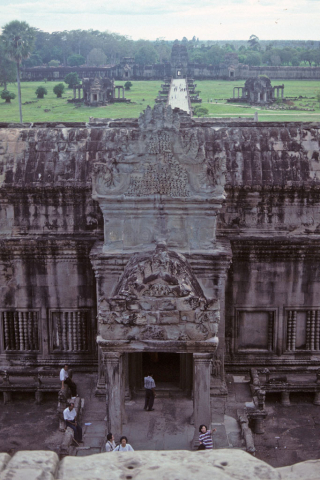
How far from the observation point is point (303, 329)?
786 inches

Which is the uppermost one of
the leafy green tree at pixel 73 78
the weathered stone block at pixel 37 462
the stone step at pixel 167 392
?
the leafy green tree at pixel 73 78

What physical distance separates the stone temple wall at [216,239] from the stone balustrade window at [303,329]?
31 mm

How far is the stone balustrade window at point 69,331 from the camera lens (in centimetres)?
2002

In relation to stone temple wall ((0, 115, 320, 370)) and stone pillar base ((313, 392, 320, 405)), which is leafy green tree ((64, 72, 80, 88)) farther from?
stone pillar base ((313, 392, 320, 405))

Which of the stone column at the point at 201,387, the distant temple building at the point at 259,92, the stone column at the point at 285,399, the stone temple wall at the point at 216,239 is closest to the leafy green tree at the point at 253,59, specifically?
the distant temple building at the point at 259,92

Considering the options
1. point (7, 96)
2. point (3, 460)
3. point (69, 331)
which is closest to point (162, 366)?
point (69, 331)

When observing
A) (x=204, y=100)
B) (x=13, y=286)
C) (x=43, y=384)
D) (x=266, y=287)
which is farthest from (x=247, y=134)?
(x=204, y=100)

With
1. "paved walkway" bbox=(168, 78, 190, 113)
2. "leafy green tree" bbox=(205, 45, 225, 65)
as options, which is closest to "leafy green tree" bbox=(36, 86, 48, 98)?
"paved walkway" bbox=(168, 78, 190, 113)

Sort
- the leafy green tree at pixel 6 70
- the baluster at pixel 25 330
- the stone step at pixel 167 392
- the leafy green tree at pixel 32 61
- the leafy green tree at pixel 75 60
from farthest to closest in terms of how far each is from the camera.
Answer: the leafy green tree at pixel 75 60 < the leafy green tree at pixel 32 61 < the leafy green tree at pixel 6 70 < the baluster at pixel 25 330 < the stone step at pixel 167 392

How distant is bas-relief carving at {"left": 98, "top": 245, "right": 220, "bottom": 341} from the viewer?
15.0 m

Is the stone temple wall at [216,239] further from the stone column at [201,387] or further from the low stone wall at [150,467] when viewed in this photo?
the low stone wall at [150,467]

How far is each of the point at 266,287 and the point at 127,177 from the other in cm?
562

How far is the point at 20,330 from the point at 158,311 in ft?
22.1

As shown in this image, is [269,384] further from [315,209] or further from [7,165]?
[7,165]
